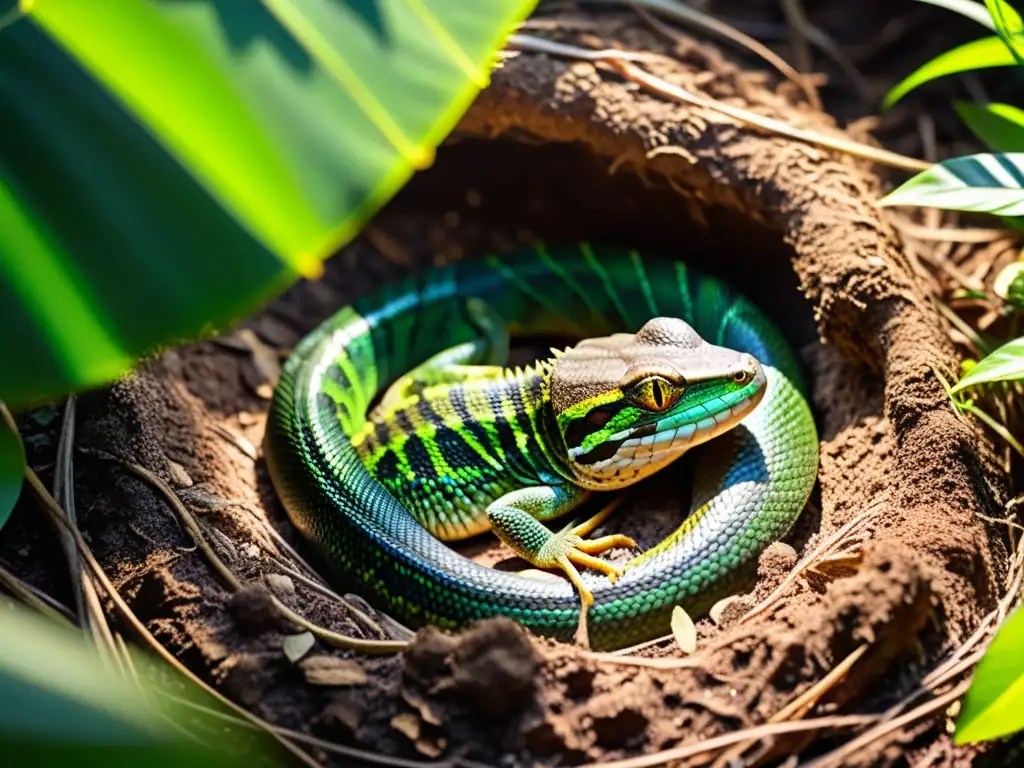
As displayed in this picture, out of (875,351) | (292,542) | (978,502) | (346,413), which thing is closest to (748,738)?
(978,502)

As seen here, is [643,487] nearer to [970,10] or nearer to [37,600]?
[970,10]

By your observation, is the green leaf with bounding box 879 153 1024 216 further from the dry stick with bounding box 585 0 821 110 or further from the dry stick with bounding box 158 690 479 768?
the dry stick with bounding box 158 690 479 768

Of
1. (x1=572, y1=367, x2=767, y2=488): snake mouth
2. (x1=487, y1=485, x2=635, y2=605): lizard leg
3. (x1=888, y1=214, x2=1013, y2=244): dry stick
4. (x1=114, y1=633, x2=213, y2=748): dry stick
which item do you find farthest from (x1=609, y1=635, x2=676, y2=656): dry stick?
(x1=888, y1=214, x2=1013, y2=244): dry stick

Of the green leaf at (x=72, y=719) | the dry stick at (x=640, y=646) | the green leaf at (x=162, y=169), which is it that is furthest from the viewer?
the dry stick at (x=640, y=646)

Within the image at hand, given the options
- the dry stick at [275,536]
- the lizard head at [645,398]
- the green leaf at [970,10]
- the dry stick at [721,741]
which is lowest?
the dry stick at [275,536]

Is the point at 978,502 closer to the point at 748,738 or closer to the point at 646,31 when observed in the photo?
the point at 748,738

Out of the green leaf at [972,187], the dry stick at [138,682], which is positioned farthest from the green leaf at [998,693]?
the dry stick at [138,682]

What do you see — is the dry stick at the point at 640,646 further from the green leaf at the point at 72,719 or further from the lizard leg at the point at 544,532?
the green leaf at the point at 72,719

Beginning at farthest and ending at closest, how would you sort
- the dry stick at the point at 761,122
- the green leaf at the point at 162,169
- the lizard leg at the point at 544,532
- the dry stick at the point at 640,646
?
the dry stick at the point at 761,122, the lizard leg at the point at 544,532, the dry stick at the point at 640,646, the green leaf at the point at 162,169
